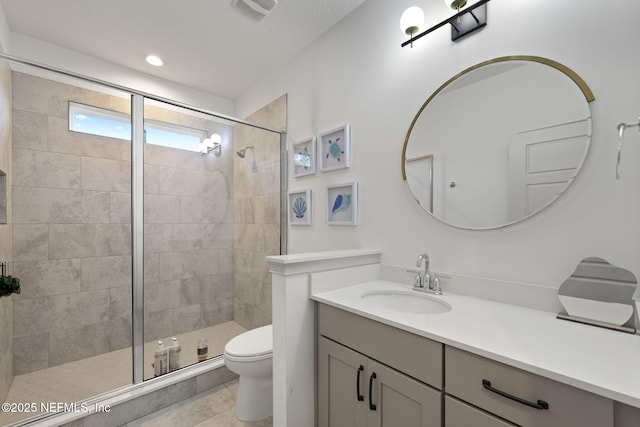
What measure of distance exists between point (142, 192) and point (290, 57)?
168cm

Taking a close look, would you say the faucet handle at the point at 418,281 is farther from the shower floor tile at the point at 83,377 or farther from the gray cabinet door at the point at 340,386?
the shower floor tile at the point at 83,377

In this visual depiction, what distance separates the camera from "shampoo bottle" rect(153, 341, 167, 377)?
1882 mm

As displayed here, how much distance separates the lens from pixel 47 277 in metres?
2.04

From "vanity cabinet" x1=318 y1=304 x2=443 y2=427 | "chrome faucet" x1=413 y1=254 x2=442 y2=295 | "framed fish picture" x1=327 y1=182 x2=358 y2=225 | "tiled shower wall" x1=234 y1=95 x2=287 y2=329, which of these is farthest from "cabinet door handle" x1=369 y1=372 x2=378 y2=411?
"tiled shower wall" x1=234 y1=95 x2=287 y2=329

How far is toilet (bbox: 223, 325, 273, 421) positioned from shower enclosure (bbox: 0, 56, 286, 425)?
24.2 inches

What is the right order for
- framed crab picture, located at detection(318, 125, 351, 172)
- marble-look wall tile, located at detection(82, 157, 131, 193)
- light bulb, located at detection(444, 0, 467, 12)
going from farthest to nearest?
marble-look wall tile, located at detection(82, 157, 131, 193), framed crab picture, located at detection(318, 125, 351, 172), light bulb, located at detection(444, 0, 467, 12)

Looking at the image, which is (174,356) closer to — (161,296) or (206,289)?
(161,296)

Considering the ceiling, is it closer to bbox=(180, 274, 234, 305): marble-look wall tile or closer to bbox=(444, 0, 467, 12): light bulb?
bbox=(444, 0, 467, 12): light bulb

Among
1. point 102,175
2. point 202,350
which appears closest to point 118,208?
point 102,175

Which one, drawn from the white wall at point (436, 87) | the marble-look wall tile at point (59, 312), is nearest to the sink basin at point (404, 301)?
the white wall at point (436, 87)

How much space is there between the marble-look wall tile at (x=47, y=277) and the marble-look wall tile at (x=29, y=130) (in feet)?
2.72

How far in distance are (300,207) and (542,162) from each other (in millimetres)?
1663

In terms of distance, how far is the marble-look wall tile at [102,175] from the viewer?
7.07ft

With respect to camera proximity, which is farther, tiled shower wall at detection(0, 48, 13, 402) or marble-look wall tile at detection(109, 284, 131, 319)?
marble-look wall tile at detection(109, 284, 131, 319)
